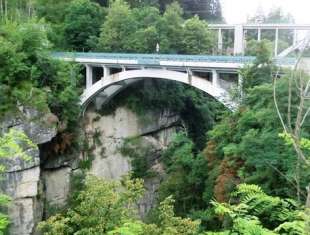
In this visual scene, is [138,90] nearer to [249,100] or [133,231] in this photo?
[249,100]

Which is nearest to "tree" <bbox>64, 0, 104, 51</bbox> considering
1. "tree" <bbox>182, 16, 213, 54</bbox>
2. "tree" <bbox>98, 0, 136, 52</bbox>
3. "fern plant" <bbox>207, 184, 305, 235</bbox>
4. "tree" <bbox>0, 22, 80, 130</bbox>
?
"tree" <bbox>98, 0, 136, 52</bbox>

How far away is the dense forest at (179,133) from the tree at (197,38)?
0.06 meters

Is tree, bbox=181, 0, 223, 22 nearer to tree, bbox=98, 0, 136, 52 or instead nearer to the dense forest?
the dense forest

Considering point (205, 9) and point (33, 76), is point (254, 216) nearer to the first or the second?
point (33, 76)

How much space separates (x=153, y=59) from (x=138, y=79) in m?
2.91

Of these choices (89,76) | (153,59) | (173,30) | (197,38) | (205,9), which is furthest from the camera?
(205,9)

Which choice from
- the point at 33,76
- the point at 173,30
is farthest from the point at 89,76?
the point at 173,30

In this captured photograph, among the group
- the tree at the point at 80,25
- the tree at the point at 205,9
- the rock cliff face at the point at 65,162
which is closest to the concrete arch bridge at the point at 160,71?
the rock cliff face at the point at 65,162

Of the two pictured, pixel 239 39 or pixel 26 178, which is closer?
pixel 26 178

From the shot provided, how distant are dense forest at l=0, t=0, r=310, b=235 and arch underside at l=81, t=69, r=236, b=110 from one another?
1.81 feet

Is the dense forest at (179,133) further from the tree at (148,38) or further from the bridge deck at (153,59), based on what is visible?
the bridge deck at (153,59)

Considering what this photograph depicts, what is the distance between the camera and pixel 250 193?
400 centimetres

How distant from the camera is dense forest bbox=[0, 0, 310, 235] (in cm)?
472

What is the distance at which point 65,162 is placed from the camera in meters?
21.3
